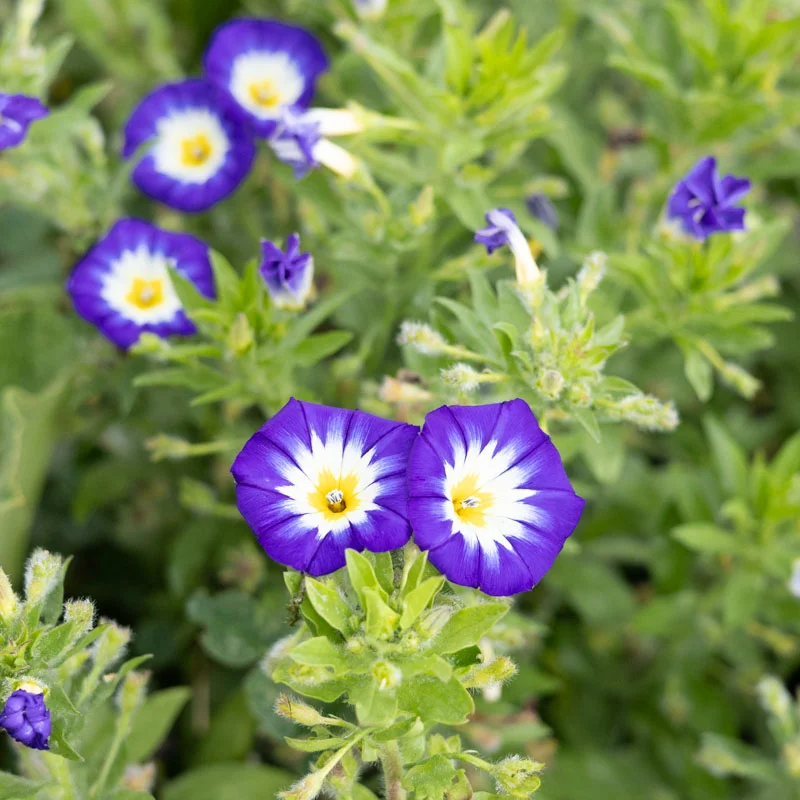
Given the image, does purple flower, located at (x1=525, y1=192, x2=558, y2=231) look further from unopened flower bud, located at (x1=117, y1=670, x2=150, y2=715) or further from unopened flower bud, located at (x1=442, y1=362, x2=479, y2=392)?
unopened flower bud, located at (x1=117, y1=670, x2=150, y2=715)

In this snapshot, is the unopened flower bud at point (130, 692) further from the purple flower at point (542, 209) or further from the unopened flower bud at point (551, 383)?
the purple flower at point (542, 209)

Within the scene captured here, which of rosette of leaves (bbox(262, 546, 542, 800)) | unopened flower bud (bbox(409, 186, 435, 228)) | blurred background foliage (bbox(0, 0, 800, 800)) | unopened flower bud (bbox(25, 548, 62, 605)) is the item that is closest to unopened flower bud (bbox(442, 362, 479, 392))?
blurred background foliage (bbox(0, 0, 800, 800))

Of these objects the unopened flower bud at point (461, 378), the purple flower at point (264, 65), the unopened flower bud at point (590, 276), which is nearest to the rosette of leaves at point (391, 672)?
the unopened flower bud at point (461, 378)

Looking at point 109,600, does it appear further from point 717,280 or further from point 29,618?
point 717,280

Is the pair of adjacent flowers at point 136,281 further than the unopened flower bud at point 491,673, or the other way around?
the pair of adjacent flowers at point 136,281

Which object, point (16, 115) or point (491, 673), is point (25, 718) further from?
point (16, 115)

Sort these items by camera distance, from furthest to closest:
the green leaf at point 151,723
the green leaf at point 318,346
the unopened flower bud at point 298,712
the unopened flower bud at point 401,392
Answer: the green leaf at point 151,723, the green leaf at point 318,346, the unopened flower bud at point 401,392, the unopened flower bud at point 298,712

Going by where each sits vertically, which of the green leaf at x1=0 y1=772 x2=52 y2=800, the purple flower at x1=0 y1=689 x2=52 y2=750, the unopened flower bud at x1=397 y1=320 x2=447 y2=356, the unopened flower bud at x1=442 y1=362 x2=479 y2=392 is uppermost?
the unopened flower bud at x1=397 y1=320 x2=447 y2=356
